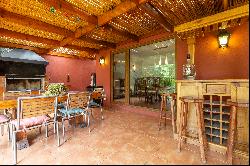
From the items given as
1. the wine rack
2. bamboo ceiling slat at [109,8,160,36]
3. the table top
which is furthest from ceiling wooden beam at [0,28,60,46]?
the wine rack

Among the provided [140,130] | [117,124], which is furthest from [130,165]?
[117,124]

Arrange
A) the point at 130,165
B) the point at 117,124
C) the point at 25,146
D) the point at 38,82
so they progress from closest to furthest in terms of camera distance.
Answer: the point at 130,165 < the point at 25,146 < the point at 117,124 < the point at 38,82

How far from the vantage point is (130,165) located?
2119 mm

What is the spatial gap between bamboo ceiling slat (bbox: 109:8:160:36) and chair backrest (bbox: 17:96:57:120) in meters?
2.58

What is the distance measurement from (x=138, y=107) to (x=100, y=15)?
10.5 ft

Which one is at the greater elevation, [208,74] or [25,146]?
[208,74]

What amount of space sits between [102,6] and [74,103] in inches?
84.0

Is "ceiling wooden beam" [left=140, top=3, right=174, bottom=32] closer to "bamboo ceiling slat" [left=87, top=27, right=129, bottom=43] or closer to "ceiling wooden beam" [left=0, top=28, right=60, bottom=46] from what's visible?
"bamboo ceiling slat" [left=87, top=27, right=129, bottom=43]

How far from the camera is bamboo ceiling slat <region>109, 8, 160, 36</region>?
3.92 meters

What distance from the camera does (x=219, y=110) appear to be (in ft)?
8.21

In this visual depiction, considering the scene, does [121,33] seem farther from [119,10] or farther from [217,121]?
[217,121]

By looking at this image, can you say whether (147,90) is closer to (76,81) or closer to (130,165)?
(76,81)

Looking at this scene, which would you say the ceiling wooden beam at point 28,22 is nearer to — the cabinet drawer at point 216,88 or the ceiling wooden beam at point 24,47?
the ceiling wooden beam at point 24,47

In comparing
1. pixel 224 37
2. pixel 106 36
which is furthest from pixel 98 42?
pixel 224 37
